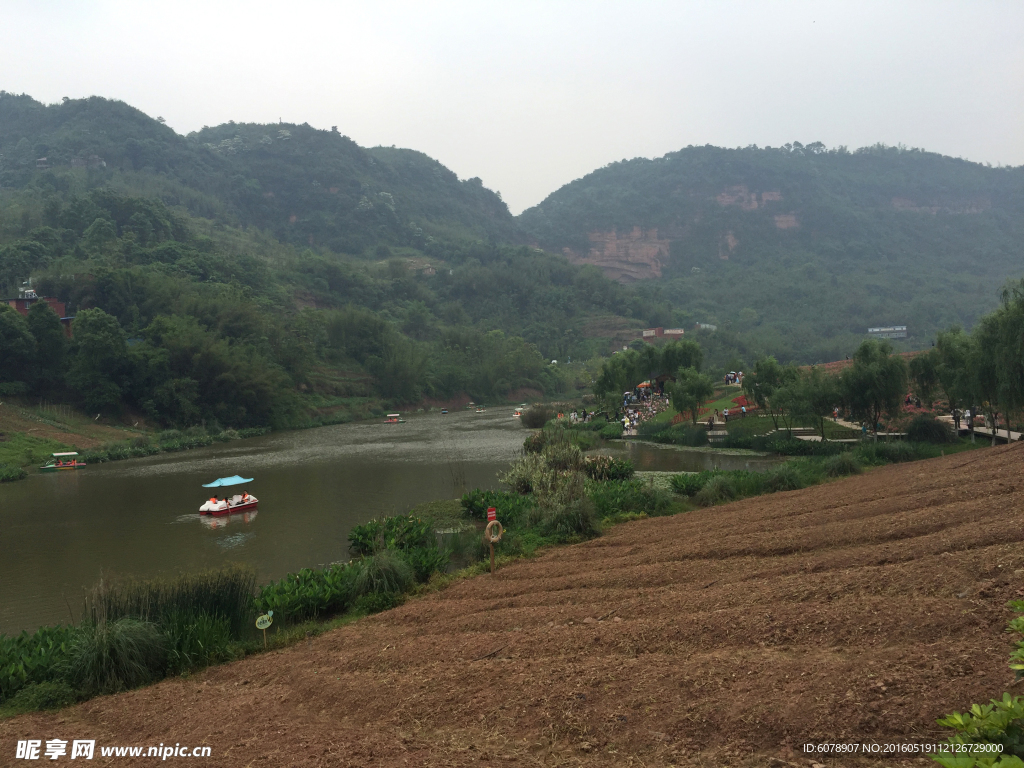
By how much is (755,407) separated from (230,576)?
108 feet

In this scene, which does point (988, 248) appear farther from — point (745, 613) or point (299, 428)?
point (745, 613)

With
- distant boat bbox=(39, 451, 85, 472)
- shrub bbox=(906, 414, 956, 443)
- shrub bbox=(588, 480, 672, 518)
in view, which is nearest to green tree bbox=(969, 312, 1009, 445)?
shrub bbox=(906, 414, 956, 443)

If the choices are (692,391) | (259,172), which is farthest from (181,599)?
(259,172)

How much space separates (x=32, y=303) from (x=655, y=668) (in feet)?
186

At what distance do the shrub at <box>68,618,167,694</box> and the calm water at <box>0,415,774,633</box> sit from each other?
1.42m

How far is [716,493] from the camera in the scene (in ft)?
57.4

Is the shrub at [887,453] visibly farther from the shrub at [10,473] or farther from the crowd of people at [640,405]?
the shrub at [10,473]

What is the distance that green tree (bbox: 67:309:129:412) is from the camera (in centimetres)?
4228

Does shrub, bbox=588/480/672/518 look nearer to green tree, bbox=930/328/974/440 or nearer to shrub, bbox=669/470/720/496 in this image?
shrub, bbox=669/470/720/496

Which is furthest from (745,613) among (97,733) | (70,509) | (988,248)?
(988,248)

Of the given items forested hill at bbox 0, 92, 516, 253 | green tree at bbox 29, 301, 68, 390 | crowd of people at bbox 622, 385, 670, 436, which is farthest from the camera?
forested hill at bbox 0, 92, 516, 253

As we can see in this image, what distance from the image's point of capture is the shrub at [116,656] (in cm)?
801

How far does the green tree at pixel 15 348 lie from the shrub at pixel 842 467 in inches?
1776

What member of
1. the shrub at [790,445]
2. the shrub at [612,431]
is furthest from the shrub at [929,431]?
the shrub at [612,431]
